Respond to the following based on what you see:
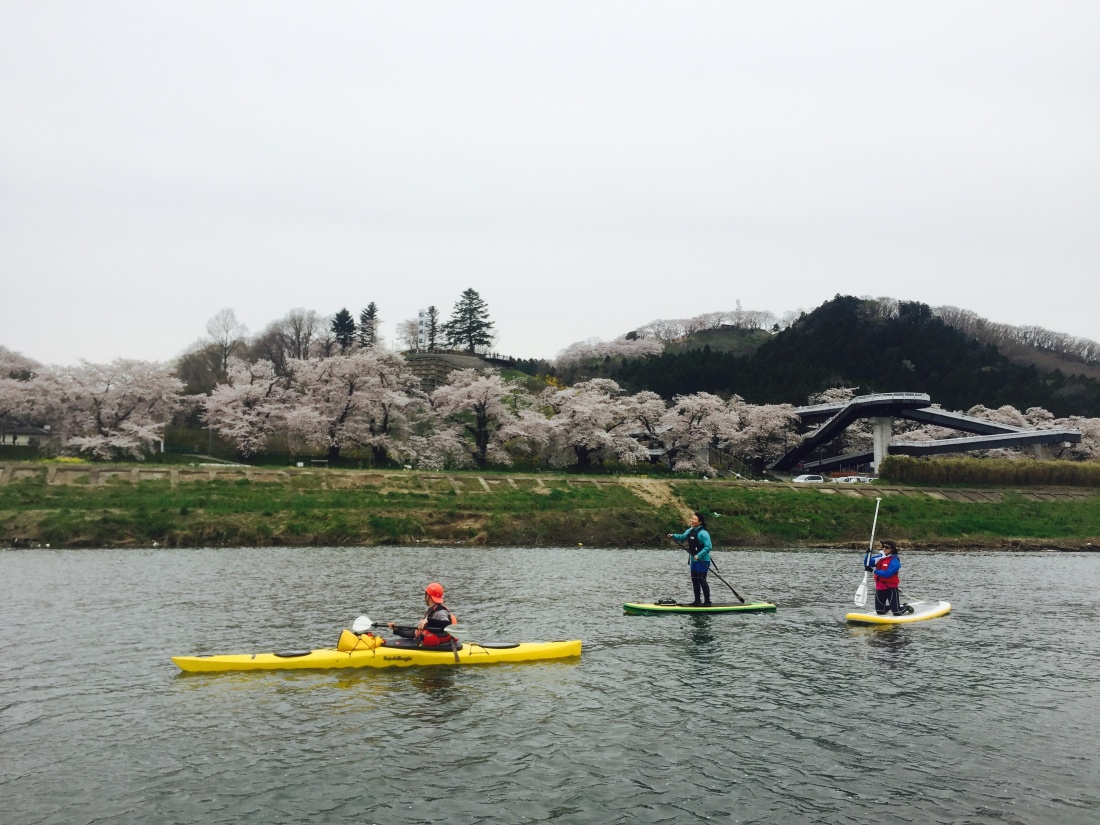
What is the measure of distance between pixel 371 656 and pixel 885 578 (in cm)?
1435

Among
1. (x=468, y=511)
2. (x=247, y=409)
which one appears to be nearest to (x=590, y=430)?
(x=247, y=409)

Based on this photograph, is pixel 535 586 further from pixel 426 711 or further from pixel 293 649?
pixel 426 711

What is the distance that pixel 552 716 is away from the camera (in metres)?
14.0

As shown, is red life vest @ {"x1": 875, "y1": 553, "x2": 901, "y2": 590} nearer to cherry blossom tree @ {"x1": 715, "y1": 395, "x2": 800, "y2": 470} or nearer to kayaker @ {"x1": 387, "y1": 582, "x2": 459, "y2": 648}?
kayaker @ {"x1": 387, "y1": 582, "x2": 459, "y2": 648}

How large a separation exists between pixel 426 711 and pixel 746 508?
37824mm

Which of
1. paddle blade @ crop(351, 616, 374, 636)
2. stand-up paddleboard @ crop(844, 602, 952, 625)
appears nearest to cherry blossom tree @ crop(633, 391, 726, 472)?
stand-up paddleboard @ crop(844, 602, 952, 625)

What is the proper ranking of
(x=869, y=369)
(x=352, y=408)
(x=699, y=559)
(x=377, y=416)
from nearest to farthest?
(x=699, y=559), (x=377, y=416), (x=352, y=408), (x=869, y=369)

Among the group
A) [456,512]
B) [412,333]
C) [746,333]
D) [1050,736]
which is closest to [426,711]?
[1050,736]

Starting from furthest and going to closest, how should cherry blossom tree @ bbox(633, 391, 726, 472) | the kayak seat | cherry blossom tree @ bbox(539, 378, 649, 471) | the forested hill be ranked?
the forested hill < cherry blossom tree @ bbox(633, 391, 726, 472) < cherry blossom tree @ bbox(539, 378, 649, 471) < the kayak seat

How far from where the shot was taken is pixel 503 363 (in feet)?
452

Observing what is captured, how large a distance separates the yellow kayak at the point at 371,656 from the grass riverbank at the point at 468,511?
24.5 metres

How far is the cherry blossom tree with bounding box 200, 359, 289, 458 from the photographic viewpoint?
244 ft

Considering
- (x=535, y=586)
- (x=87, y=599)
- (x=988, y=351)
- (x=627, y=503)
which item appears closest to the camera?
(x=87, y=599)

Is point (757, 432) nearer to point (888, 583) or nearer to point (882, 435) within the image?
point (882, 435)
